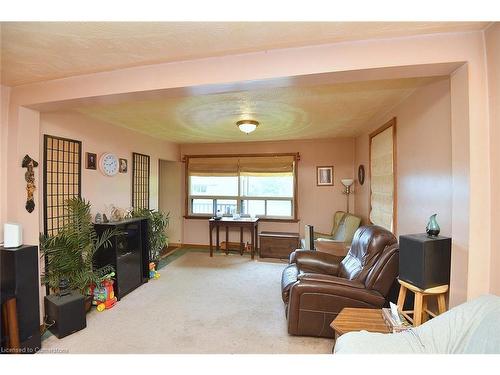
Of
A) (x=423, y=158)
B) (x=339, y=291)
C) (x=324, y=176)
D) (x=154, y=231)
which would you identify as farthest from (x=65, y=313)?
(x=324, y=176)

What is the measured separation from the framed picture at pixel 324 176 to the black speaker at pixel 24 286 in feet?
14.6

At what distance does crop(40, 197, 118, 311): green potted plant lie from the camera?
2.48 m

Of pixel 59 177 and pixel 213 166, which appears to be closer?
pixel 59 177

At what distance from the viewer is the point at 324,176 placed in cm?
488

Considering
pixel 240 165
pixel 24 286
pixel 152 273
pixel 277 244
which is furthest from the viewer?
pixel 240 165

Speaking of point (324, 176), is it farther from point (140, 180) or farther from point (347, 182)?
point (140, 180)

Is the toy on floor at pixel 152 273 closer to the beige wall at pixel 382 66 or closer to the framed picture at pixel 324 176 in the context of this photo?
the beige wall at pixel 382 66

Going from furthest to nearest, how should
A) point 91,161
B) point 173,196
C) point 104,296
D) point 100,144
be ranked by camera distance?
point 173,196
point 100,144
point 91,161
point 104,296

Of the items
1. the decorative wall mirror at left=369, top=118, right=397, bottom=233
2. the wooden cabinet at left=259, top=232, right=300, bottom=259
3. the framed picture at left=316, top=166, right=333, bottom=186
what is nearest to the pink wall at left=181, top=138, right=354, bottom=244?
the framed picture at left=316, top=166, right=333, bottom=186

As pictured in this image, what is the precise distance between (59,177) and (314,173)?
4221 mm

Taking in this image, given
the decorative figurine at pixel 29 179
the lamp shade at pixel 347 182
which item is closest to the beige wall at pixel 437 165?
the lamp shade at pixel 347 182

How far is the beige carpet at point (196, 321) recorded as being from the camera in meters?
2.07

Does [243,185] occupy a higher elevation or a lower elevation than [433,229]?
higher

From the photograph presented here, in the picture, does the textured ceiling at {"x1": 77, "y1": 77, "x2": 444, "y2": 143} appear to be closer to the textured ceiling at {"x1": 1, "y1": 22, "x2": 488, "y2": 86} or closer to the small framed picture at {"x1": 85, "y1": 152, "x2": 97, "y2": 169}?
the small framed picture at {"x1": 85, "y1": 152, "x2": 97, "y2": 169}
